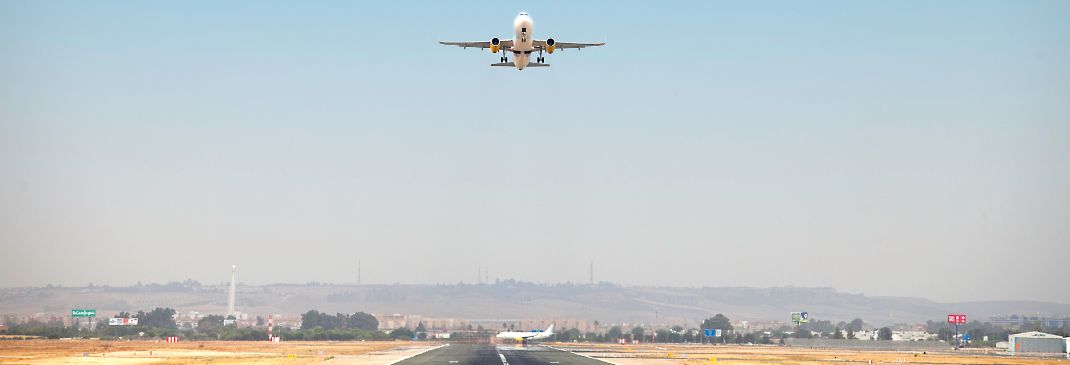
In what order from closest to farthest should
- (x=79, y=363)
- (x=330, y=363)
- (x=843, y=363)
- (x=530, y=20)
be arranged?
(x=530, y=20)
(x=79, y=363)
(x=330, y=363)
(x=843, y=363)

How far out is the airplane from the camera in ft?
302

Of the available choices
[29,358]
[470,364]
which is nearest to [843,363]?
[470,364]

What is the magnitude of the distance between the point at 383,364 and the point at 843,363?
162 ft

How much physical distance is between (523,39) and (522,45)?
2.76 feet

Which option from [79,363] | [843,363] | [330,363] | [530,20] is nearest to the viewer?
[530,20]

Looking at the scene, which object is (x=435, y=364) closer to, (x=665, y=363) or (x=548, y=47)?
A: (x=665, y=363)

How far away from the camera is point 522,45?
3679 inches

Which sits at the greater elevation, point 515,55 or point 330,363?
point 515,55

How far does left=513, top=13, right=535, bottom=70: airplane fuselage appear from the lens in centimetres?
9194

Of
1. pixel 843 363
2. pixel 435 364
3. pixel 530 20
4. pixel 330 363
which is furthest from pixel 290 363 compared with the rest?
pixel 843 363

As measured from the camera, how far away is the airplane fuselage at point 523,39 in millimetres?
91938

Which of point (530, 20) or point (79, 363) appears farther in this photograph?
point (79, 363)

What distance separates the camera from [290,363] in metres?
118

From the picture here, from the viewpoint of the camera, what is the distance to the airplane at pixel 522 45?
92.2 metres
